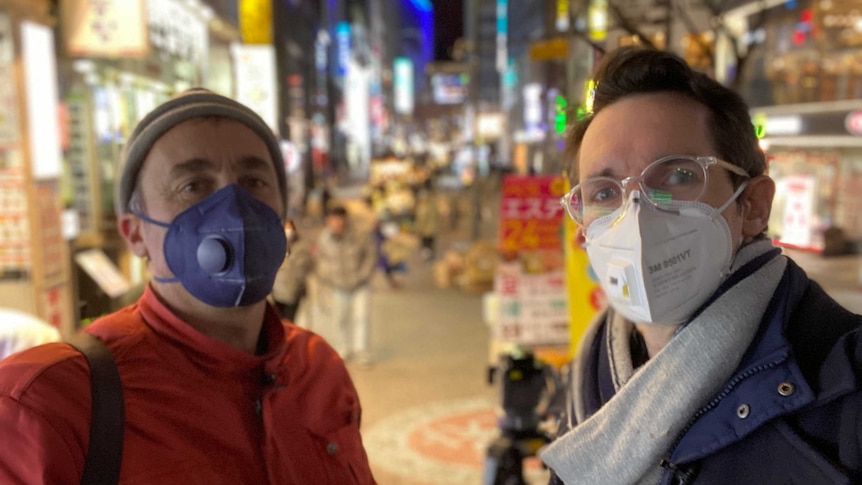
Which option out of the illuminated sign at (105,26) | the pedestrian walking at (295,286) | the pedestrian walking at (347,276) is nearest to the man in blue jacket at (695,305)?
the pedestrian walking at (295,286)

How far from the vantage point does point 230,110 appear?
1827mm

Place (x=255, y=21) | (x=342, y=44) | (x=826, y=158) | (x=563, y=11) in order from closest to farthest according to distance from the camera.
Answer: (x=563, y=11) < (x=255, y=21) < (x=826, y=158) < (x=342, y=44)

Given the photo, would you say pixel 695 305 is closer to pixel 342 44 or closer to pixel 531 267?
pixel 531 267

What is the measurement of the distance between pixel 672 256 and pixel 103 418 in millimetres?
1291

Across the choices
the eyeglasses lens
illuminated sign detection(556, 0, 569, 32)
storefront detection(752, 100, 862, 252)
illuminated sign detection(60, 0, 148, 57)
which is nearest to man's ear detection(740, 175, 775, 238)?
the eyeglasses lens

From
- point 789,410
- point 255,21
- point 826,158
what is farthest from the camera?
point 826,158

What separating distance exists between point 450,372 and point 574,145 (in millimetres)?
6499

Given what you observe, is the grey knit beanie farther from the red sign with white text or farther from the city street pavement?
the red sign with white text

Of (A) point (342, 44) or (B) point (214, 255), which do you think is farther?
(A) point (342, 44)

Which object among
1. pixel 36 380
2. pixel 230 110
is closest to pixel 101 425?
pixel 36 380

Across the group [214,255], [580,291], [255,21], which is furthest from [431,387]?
[255,21]

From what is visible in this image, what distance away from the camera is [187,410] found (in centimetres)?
159

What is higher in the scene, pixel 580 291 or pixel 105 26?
pixel 105 26

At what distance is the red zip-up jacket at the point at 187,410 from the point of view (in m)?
1.38
